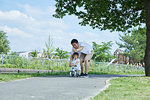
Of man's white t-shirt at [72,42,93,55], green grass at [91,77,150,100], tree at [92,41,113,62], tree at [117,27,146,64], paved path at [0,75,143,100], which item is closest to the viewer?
green grass at [91,77,150,100]

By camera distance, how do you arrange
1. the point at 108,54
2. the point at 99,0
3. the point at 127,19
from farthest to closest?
the point at 108,54 < the point at 127,19 < the point at 99,0

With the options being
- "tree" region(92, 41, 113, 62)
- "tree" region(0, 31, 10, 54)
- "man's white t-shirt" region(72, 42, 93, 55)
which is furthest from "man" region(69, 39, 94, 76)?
"tree" region(0, 31, 10, 54)

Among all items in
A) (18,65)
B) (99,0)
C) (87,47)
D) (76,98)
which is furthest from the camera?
(18,65)

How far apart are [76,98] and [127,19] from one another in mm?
14575

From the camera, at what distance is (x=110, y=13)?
1689cm

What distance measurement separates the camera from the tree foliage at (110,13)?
15.7 metres

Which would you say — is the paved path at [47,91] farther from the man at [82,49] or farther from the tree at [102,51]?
the tree at [102,51]

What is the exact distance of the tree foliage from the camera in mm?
15711

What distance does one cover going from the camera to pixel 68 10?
51.9 feet

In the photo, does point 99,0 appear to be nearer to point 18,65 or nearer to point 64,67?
point 64,67

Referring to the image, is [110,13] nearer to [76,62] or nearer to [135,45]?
[76,62]

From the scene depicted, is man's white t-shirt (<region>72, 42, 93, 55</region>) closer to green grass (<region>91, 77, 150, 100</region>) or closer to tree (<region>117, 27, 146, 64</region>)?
green grass (<region>91, 77, 150, 100</region>)

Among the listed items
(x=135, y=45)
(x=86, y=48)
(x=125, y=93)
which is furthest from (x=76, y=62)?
(x=135, y=45)

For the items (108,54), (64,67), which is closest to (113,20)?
(64,67)
